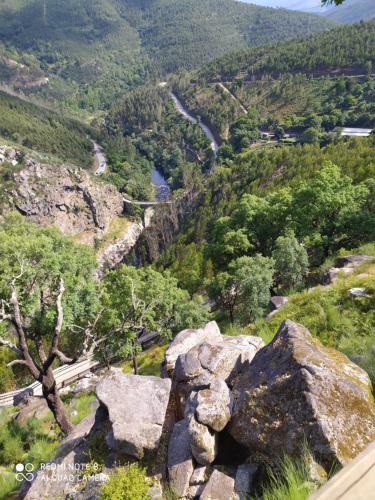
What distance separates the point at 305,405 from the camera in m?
4.85

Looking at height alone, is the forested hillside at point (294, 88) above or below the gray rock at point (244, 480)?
above

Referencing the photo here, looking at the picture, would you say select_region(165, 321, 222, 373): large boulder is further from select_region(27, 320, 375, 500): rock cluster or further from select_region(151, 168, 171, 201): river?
select_region(151, 168, 171, 201): river

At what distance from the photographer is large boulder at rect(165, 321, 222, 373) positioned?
31.8 ft

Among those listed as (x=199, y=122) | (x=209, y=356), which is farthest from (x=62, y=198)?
(x=209, y=356)

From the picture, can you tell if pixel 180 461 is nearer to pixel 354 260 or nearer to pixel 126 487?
pixel 126 487

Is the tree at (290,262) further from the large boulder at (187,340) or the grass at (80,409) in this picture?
the grass at (80,409)

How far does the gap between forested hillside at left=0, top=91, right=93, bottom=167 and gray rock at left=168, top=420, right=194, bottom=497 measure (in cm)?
13742

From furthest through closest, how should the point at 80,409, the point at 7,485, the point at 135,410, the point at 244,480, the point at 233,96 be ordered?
the point at 233,96 → the point at 80,409 → the point at 7,485 → the point at 135,410 → the point at 244,480

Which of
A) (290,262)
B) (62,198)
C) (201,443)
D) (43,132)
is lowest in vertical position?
(62,198)

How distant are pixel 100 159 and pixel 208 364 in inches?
6050

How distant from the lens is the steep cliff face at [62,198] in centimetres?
8825

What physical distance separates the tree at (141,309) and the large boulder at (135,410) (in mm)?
10164

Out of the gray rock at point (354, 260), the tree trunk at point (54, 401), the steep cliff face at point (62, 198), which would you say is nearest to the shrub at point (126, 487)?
the tree trunk at point (54, 401)

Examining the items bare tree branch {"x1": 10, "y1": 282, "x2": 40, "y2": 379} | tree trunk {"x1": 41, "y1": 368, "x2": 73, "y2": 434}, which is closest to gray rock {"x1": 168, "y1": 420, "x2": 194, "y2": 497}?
bare tree branch {"x1": 10, "y1": 282, "x2": 40, "y2": 379}
